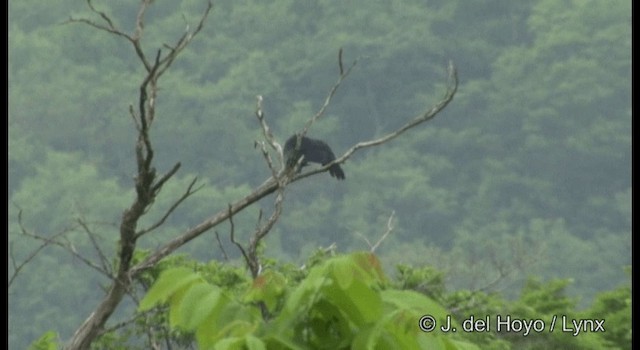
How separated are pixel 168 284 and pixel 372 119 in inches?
1558

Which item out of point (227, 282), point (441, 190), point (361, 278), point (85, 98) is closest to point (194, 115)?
point (85, 98)

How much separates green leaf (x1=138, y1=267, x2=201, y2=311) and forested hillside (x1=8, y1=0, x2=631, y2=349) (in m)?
27.2

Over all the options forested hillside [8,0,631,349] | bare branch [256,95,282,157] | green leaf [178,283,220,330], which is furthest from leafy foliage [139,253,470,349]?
forested hillside [8,0,631,349]

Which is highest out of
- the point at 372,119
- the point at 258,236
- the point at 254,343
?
the point at 254,343

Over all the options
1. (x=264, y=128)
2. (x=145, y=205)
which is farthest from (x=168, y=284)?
(x=264, y=128)

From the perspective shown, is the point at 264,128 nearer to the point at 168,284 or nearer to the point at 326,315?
the point at 168,284

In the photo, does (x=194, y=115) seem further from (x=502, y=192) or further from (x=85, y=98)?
(x=502, y=192)

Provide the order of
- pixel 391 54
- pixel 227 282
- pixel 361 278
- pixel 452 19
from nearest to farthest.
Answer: pixel 361 278 < pixel 227 282 < pixel 391 54 < pixel 452 19

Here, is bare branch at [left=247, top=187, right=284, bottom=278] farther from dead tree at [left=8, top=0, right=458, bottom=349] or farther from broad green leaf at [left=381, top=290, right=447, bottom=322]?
broad green leaf at [left=381, top=290, right=447, bottom=322]

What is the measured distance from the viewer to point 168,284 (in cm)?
261

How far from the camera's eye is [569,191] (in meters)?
40.4

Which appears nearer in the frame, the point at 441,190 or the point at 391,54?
Result: the point at 441,190

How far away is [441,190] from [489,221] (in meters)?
1.76

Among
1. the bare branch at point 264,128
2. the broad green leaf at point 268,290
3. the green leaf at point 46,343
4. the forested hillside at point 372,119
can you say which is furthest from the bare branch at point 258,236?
the forested hillside at point 372,119
